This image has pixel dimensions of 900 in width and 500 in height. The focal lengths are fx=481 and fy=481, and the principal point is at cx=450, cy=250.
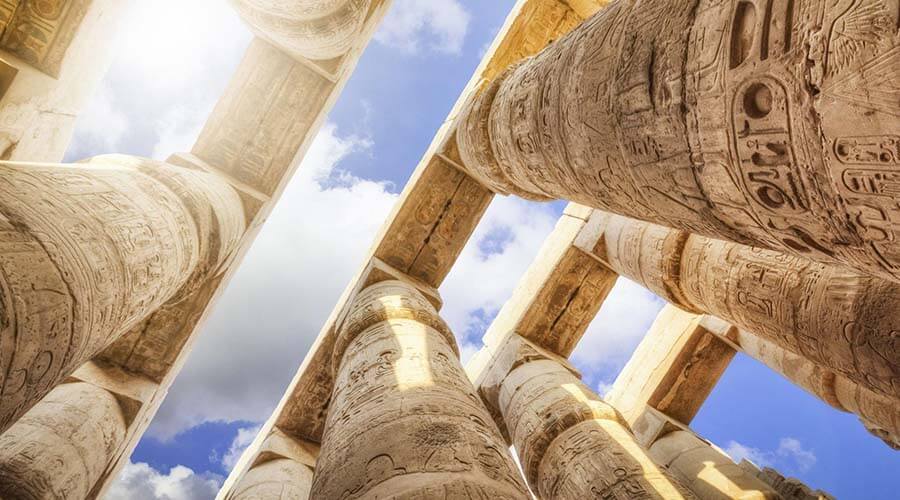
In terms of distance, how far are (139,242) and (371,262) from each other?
3725mm

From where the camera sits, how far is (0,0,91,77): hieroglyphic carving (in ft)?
12.9

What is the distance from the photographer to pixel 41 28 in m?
4.01

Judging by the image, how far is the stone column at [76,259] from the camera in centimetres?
205

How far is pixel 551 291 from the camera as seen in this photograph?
725 centimetres

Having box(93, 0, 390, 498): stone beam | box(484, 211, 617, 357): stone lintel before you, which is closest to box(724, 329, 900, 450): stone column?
box(484, 211, 617, 357): stone lintel

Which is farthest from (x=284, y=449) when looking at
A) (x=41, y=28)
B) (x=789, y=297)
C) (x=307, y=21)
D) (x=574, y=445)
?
(x=789, y=297)

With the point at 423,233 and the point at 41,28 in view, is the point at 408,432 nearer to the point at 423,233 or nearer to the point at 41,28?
the point at 41,28

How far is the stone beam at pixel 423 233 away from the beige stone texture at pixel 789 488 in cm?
483

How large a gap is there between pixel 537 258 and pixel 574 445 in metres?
3.86

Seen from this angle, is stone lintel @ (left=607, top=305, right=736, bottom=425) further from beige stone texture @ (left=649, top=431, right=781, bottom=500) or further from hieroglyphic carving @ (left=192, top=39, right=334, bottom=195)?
hieroglyphic carving @ (left=192, top=39, right=334, bottom=195)

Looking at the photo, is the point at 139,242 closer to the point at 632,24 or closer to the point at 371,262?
the point at 632,24

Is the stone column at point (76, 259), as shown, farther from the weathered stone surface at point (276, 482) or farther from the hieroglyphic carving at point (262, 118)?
the weathered stone surface at point (276, 482)

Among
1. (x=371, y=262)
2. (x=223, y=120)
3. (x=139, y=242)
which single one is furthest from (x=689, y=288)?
Result: (x=223, y=120)

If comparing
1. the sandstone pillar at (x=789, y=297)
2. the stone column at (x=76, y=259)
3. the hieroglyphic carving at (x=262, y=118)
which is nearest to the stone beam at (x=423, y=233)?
the hieroglyphic carving at (x=262, y=118)
